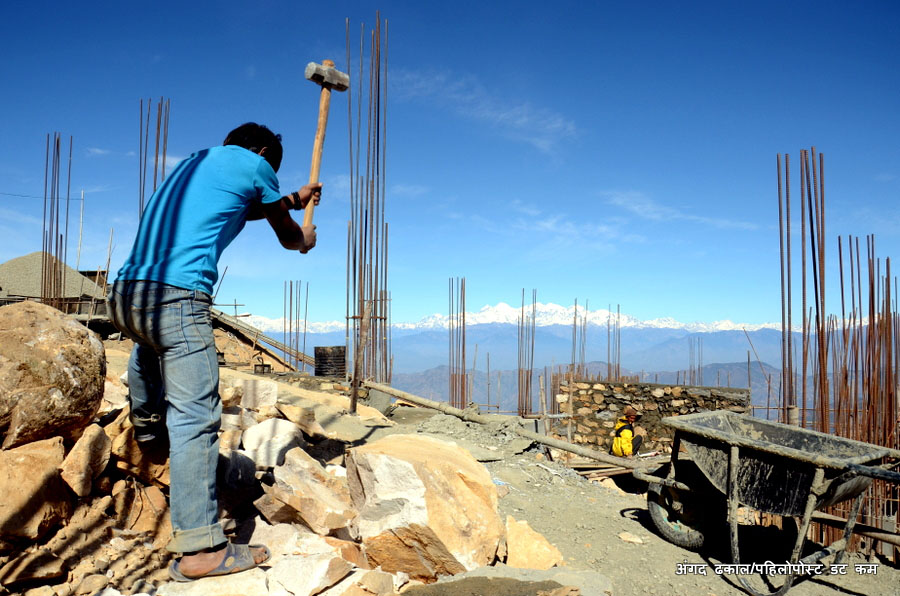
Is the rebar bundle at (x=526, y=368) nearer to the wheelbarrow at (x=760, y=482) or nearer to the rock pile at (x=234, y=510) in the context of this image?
the wheelbarrow at (x=760, y=482)

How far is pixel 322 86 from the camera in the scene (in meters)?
3.24

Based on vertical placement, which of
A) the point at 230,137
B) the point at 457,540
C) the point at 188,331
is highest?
the point at 230,137

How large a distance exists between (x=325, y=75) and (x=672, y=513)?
3799mm

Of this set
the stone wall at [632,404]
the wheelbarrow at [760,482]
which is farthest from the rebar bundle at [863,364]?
the stone wall at [632,404]

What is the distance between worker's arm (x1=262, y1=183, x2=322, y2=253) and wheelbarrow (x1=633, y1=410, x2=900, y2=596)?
2.86 m

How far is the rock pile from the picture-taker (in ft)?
6.52

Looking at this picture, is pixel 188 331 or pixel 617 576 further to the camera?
pixel 617 576

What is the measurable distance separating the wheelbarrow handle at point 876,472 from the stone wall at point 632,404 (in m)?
6.55

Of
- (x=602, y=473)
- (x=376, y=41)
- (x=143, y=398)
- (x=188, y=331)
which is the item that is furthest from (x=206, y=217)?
(x=602, y=473)

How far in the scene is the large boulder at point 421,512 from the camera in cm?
242

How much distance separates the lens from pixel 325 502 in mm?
2537

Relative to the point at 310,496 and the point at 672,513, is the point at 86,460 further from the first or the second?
the point at 672,513

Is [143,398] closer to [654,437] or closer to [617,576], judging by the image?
[617,576]

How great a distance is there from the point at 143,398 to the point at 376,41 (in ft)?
18.8
